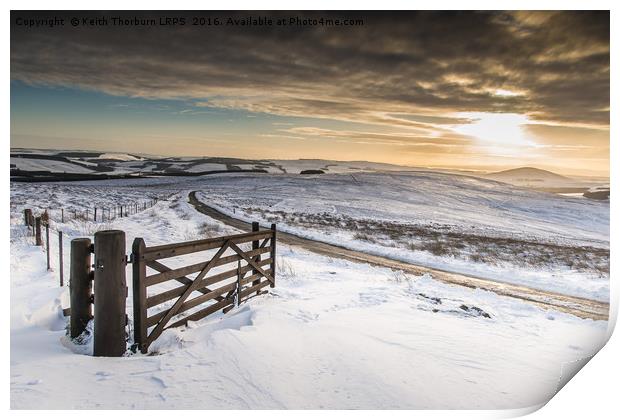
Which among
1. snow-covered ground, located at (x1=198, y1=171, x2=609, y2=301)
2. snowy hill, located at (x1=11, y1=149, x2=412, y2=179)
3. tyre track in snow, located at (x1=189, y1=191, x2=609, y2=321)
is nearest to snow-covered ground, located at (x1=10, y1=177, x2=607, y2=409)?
tyre track in snow, located at (x1=189, y1=191, x2=609, y2=321)

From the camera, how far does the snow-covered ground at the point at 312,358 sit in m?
3.86

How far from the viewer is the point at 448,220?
107ft

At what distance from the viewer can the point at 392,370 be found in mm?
4297

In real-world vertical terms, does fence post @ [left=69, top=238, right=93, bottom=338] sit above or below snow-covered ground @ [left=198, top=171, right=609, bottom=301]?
above

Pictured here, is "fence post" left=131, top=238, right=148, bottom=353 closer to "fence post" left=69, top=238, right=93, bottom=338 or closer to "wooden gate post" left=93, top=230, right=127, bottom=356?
"wooden gate post" left=93, top=230, right=127, bottom=356

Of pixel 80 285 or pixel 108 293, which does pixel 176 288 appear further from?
pixel 80 285

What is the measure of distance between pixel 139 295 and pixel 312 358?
2184mm

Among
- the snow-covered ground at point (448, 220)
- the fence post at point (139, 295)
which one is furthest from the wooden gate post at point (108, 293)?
the snow-covered ground at point (448, 220)

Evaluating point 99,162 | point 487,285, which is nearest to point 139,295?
point 487,285

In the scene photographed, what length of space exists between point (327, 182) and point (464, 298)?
165 ft

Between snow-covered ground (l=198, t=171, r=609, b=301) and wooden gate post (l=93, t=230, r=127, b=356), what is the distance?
1081 cm

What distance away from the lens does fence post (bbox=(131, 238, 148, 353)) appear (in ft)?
14.4

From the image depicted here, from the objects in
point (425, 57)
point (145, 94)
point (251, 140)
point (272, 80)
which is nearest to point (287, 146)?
Answer: point (251, 140)

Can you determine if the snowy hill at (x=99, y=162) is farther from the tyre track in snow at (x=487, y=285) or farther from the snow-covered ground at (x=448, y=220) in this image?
the snow-covered ground at (x=448, y=220)
